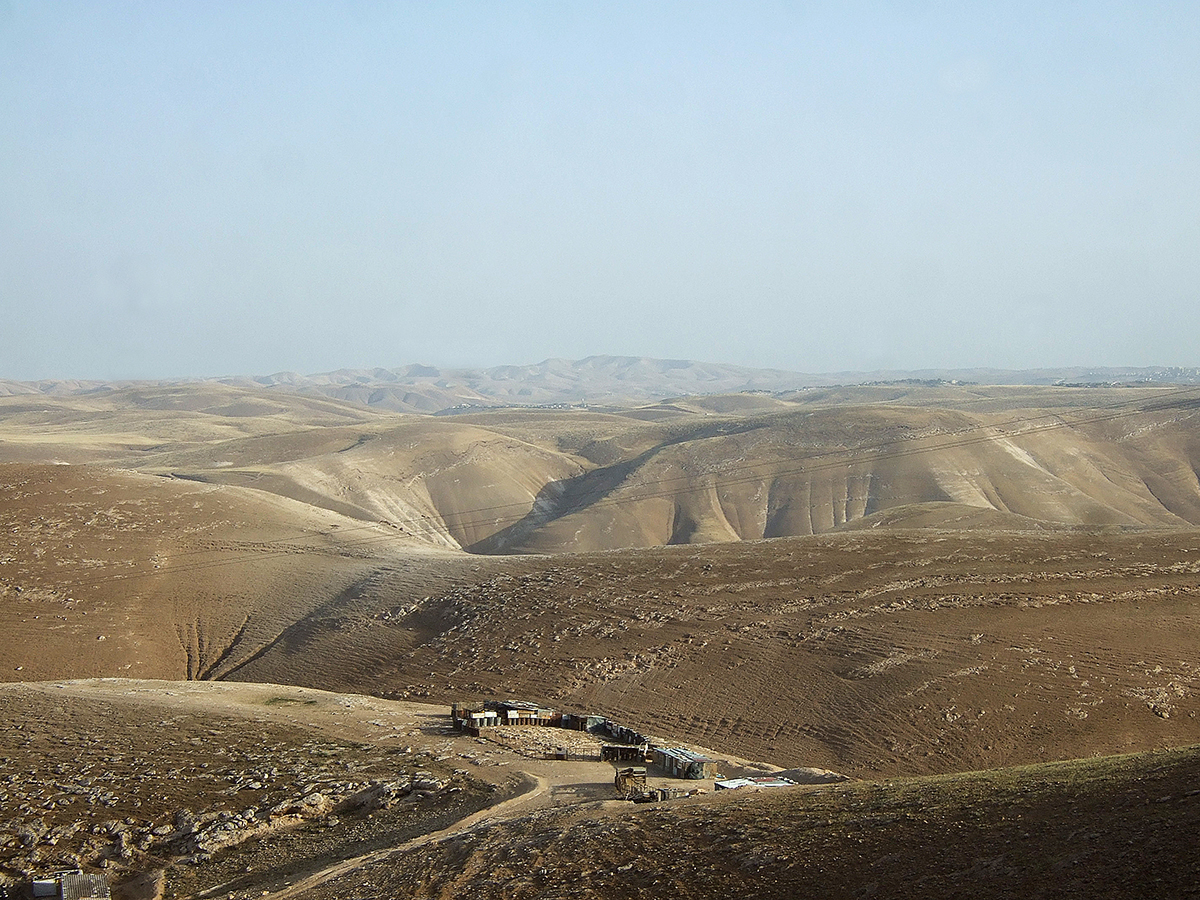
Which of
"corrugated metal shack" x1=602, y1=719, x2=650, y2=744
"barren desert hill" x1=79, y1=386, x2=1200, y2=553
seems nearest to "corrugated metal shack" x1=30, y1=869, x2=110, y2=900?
"corrugated metal shack" x1=602, y1=719, x2=650, y2=744

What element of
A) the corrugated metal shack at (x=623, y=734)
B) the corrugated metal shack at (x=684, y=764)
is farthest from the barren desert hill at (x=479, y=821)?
the corrugated metal shack at (x=623, y=734)

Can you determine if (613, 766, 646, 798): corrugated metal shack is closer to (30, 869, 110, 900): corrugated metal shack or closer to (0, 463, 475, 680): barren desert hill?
(30, 869, 110, 900): corrugated metal shack

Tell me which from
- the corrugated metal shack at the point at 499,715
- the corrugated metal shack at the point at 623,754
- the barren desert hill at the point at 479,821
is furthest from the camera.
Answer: the corrugated metal shack at the point at 499,715

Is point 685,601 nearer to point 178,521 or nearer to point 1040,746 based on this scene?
point 1040,746

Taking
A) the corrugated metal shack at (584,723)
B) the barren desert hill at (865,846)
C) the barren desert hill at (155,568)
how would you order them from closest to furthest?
the barren desert hill at (865,846), the corrugated metal shack at (584,723), the barren desert hill at (155,568)

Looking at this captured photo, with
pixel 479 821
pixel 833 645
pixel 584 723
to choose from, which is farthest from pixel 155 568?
pixel 479 821

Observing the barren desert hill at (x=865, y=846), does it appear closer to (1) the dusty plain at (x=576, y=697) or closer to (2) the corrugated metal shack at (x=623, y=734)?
(1) the dusty plain at (x=576, y=697)

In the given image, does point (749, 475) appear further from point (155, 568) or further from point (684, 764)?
point (684, 764)
